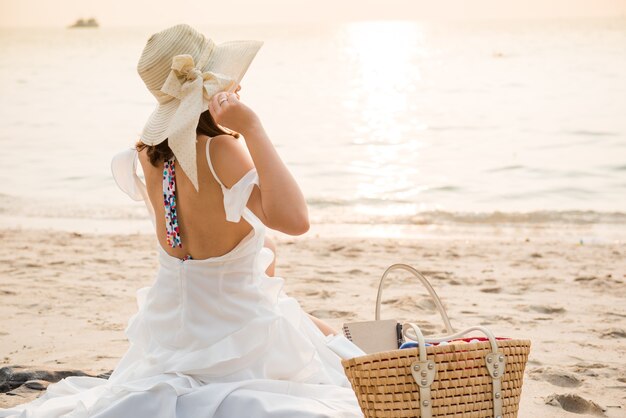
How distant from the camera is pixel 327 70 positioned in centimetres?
3838

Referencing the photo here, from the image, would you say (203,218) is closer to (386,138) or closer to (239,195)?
(239,195)

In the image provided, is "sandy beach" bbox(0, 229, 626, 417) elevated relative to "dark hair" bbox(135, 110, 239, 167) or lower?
lower

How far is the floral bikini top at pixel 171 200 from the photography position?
2781 millimetres

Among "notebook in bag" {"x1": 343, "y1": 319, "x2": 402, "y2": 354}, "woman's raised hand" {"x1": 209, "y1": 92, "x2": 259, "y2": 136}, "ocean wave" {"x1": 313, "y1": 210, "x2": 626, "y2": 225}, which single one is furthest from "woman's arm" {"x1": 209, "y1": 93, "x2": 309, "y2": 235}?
"ocean wave" {"x1": 313, "y1": 210, "x2": 626, "y2": 225}

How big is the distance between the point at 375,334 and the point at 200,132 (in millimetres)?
1002

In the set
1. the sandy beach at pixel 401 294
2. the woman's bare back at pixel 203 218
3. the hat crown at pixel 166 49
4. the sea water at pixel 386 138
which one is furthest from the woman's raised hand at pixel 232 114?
the sea water at pixel 386 138

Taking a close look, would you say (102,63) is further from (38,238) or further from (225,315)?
(225,315)

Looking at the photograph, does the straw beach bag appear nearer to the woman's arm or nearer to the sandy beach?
the woman's arm

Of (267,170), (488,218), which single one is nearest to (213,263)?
(267,170)

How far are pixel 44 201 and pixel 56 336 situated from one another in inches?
269

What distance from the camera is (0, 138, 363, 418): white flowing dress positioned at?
266 cm

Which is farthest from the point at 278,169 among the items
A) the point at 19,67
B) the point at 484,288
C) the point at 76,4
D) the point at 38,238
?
the point at 76,4

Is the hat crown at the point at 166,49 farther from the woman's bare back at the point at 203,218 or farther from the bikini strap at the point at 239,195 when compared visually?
the bikini strap at the point at 239,195

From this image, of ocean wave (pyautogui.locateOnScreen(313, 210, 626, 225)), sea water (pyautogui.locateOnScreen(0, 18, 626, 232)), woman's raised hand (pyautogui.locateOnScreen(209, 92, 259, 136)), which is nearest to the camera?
woman's raised hand (pyautogui.locateOnScreen(209, 92, 259, 136))
